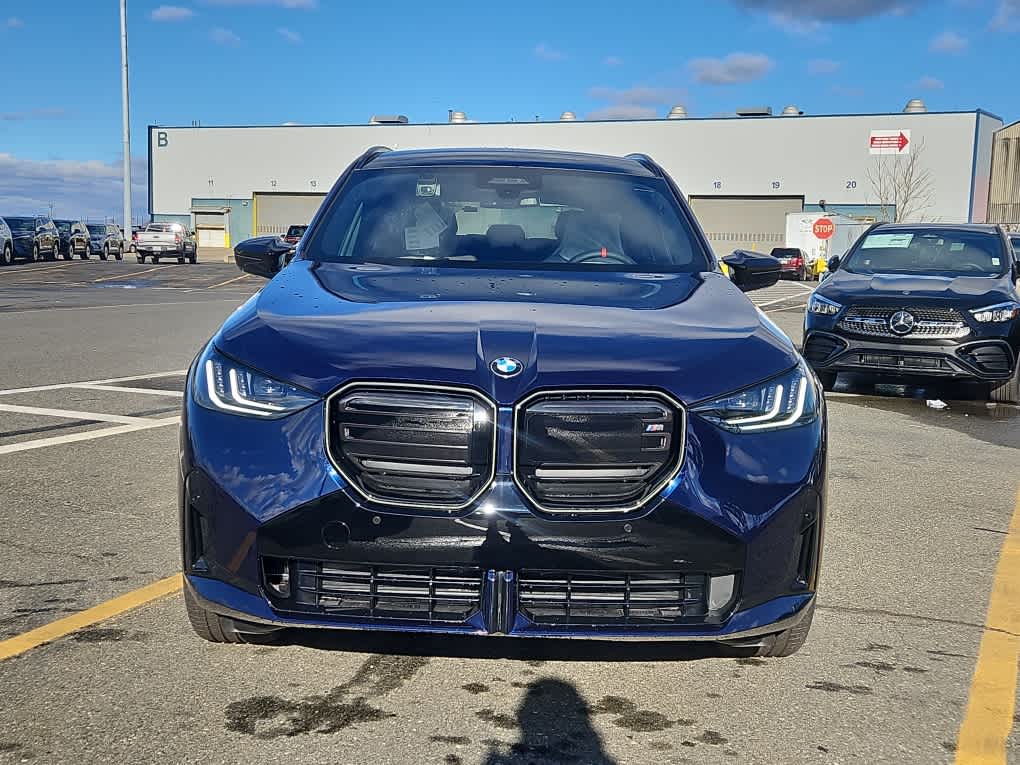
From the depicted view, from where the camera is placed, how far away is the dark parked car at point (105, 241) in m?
52.2

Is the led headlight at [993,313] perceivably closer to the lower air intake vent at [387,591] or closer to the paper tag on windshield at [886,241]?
the paper tag on windshield at [886,241]

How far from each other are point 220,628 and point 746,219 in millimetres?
72649

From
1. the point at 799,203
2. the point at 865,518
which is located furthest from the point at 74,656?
the point at 799,203

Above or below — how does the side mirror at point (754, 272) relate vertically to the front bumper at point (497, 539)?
above

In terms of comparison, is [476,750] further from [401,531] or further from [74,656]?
[74,656]

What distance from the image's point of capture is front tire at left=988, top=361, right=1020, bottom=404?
9719 millimetres

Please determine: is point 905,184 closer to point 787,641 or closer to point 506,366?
point 787,641

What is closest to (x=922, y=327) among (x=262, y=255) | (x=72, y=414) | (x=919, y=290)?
(x=919, y=290)

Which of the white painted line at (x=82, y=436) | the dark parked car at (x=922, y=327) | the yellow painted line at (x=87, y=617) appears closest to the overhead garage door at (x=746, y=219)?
the dark parked car at (x=922, y=327)

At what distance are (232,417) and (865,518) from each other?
11.3 ft

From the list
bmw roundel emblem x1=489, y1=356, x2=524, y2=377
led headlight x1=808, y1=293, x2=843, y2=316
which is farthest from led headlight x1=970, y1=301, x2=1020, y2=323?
bmw roundel emblem x1=489, y1=356, x2=524, y2=377

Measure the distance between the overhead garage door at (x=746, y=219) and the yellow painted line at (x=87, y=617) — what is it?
70.2 meters

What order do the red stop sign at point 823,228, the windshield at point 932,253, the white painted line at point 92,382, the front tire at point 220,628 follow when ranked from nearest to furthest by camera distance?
the front tire at point 220,628
the white painted line at point 92,382
the windshield at point 932,253
the red stop sign at point 823,228

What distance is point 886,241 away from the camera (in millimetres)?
11102
